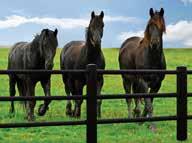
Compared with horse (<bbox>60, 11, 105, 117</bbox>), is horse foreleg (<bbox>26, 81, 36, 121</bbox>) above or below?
below

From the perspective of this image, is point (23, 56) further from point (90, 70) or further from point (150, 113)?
point (90, 70)

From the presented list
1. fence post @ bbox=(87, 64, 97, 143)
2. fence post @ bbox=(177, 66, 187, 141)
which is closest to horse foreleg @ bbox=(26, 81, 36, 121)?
fence post @ bbox=(87, 64, 97, 143)

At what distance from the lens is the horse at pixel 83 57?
44.8ft

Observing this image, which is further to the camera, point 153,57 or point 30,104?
point 30,104

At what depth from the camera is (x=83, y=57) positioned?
14758mm

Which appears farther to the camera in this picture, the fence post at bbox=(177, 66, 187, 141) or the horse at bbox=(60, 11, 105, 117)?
the horse at bbox=(60, 11, 105, 117)

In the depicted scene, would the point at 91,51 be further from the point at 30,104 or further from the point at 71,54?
the point at 30,104

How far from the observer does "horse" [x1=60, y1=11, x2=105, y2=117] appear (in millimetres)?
13664

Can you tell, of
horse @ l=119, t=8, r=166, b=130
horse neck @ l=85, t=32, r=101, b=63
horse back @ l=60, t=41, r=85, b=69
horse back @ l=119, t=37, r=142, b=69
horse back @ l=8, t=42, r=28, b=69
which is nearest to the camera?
horse @ l=119, t=8, r=166, b=130

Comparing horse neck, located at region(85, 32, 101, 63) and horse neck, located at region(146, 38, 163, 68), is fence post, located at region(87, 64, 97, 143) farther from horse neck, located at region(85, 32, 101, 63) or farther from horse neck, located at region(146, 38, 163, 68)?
horse neck, located at region(85, 32, 101, 63)

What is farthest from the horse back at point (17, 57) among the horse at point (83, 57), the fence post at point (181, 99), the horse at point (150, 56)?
the fence post at point (181, 99)

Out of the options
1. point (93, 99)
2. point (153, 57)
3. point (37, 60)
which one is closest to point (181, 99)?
point (93, 99)

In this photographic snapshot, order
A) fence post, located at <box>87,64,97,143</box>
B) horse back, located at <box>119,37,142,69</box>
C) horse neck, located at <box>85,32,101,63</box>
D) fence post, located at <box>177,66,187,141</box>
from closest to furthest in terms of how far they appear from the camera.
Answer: fence post, located at <box>87,64,97,143</box>, fence post, located at <box>177,66,187,141</box>, horse neck, located at <box>85,32,101,63</box>, horse back, located at <box>119,37,142,69</box>

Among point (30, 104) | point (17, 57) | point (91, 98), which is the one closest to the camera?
point (91, 98)
